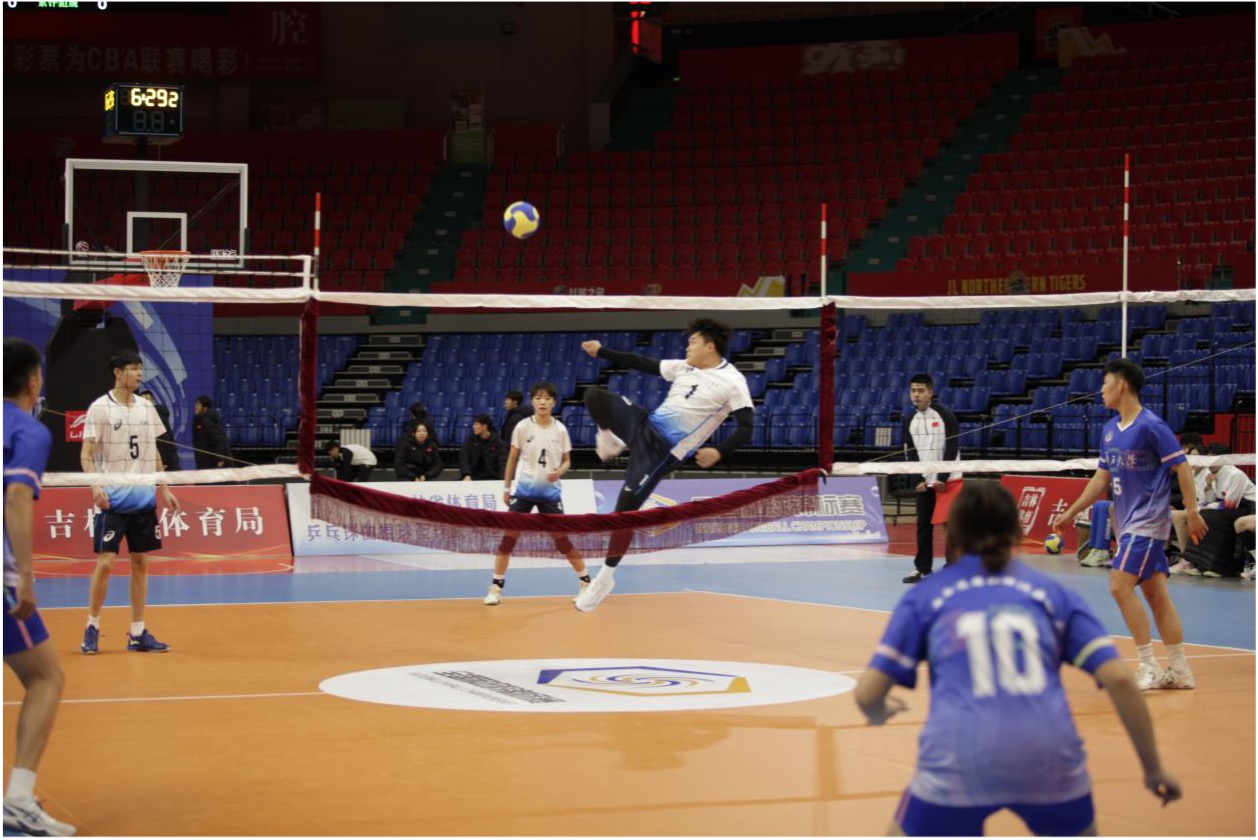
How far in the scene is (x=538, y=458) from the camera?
1266 cm

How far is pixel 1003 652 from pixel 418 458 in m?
15.8

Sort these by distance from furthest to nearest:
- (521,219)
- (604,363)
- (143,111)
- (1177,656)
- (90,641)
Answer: (604,363) < (143,111) < (521,219) < (90,641) < (1177,656)

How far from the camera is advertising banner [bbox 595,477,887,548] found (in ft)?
60.5

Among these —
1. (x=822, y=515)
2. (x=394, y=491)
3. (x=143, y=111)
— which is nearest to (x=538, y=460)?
(x=394, y=491)

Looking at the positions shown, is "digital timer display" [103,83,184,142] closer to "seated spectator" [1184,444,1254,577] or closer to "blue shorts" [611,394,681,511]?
"blue shorts" [611,394,681,511]

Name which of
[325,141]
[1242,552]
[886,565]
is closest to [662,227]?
[325,141]

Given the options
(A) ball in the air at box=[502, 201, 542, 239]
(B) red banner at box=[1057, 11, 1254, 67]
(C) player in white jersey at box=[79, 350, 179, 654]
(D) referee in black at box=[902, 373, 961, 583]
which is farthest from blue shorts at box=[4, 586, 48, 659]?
(B) red banner at box=[1057, 11, 1254, 67]

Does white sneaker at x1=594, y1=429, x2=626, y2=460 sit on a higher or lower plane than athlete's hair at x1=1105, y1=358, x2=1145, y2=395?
lower

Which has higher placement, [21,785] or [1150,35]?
[1150,35]

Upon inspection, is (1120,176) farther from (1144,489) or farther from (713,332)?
(713,332)

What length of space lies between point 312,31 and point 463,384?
13.1m

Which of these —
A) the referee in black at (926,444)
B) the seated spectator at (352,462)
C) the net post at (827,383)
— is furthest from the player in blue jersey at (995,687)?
the seated spectator at (352,462)

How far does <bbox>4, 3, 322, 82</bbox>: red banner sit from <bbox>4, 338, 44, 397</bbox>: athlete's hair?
1212 inches

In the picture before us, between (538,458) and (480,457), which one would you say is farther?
(480,457)
